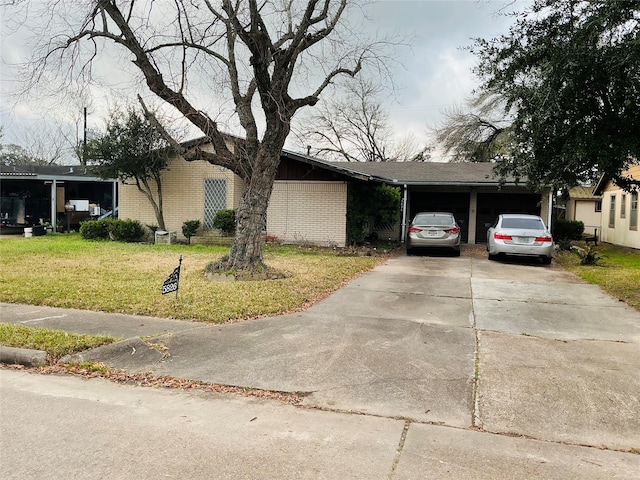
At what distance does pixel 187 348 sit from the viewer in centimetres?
591

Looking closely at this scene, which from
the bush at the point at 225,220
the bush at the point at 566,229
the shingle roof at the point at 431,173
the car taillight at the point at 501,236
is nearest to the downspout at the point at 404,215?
the shingle roof at the point at 431,173

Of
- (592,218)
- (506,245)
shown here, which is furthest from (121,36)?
(592,218)

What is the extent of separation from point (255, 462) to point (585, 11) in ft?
29.1

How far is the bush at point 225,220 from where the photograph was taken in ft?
61.0

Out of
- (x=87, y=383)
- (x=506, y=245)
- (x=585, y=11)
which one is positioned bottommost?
(x=87, y=383)

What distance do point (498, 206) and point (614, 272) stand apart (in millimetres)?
10116

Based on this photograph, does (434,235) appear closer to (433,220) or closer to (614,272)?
(433,220)

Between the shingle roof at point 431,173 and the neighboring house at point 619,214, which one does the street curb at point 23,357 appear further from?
the neighboring house at point 619,214

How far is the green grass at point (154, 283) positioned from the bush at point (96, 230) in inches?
160

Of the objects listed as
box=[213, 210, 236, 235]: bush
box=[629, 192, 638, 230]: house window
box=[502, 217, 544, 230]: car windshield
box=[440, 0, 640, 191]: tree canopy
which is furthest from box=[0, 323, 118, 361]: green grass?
box=[629, 192, 638, 230]: house window

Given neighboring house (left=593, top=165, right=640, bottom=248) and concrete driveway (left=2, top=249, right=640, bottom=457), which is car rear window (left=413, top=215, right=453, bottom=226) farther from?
neighboring house (left=593, top=165, right=640, bottom=248)

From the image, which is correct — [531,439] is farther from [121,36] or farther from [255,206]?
[121,36]

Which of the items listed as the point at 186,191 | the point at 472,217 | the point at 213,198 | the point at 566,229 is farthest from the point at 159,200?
the point at 566,229

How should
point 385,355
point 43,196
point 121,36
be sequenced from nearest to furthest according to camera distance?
1. point 385,355
2. point 121,36
3. point 43,196
